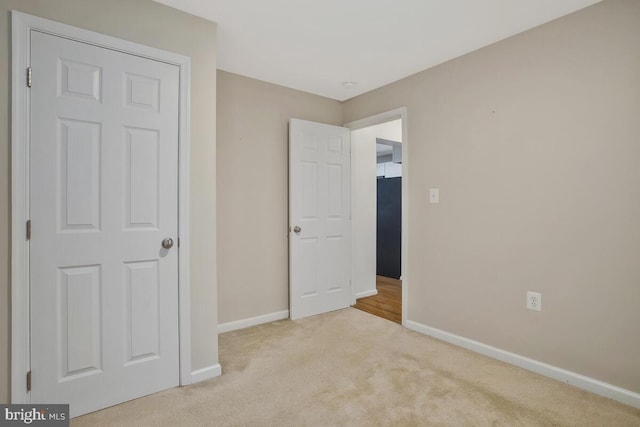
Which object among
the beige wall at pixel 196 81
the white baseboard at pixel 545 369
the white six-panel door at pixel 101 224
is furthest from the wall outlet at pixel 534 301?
the white six-panel door at pixel 101 224

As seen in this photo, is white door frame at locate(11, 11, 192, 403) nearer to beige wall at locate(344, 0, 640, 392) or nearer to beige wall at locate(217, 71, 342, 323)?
beige wall at locate(217, 71, 342, 323)

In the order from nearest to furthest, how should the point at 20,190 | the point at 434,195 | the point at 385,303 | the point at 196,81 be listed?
the point at 20,190 < the point at 196,81 < the point at 434,195 < the point at 385,303

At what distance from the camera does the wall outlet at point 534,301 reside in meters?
2.23

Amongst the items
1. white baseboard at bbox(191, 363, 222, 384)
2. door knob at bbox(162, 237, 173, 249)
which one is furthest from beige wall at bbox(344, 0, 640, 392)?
door knob at bbox(162, 237, 173, 249)

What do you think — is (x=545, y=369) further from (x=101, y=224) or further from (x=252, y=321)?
(x=101, y=224)

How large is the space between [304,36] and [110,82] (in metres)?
1.31

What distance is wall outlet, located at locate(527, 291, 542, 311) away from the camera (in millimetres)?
2230

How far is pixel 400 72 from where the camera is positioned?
2.97 meters

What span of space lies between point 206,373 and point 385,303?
2336mm

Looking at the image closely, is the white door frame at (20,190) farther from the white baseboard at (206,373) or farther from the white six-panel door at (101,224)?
the white baseboard at (206,373)

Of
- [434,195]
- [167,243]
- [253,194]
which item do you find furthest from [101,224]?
[434,195]

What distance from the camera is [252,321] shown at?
313 centimetres

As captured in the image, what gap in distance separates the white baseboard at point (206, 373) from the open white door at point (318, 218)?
46.3 inches

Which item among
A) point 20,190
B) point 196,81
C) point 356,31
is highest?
point 356,31
